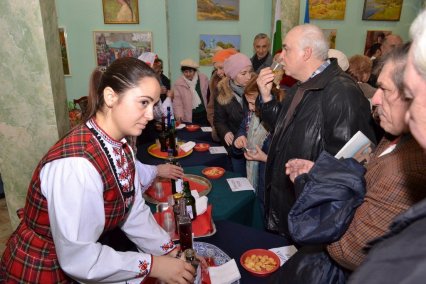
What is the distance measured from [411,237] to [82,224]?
1.14 metres

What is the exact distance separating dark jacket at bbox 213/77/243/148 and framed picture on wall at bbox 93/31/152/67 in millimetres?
3537

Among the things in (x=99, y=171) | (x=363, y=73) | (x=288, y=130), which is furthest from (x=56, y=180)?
(x=363, y=73)

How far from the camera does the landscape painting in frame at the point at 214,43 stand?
23.3 feet

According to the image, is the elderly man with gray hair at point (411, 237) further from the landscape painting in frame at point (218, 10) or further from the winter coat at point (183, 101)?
the landscape painting in frame at point (218, 10)

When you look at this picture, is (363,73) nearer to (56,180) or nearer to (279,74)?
(279,74)

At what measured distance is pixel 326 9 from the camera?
7367 mm

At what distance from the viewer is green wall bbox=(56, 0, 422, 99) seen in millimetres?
6387

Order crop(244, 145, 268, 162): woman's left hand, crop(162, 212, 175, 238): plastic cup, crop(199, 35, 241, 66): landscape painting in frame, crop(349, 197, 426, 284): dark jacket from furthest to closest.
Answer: crop(199, 35, 241, 66): landscape painting in frame, crop(244, 145, 268, 162): woman's left hand, crop(162, 212, 175, 238): plastic cup, crop(349, 197, 426, 284): dark jacket

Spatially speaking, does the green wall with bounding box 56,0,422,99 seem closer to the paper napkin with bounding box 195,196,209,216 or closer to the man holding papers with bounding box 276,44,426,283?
the paper napkin with bounding box 195,196,209,216

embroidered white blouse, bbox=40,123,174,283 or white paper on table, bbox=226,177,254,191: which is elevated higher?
embroidered white blouse, bbox=40,123,174,283

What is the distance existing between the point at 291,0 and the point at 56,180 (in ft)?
21.1

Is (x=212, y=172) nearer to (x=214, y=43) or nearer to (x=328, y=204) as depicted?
(x=328, y=204)

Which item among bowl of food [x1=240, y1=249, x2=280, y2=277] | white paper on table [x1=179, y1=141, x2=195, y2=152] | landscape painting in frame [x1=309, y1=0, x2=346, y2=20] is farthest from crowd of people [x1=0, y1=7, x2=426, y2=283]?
landscape painting in frame [x1=309, y1=0, x2=346, y2=20]

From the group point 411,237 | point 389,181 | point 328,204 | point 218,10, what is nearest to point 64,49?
point 218,10
